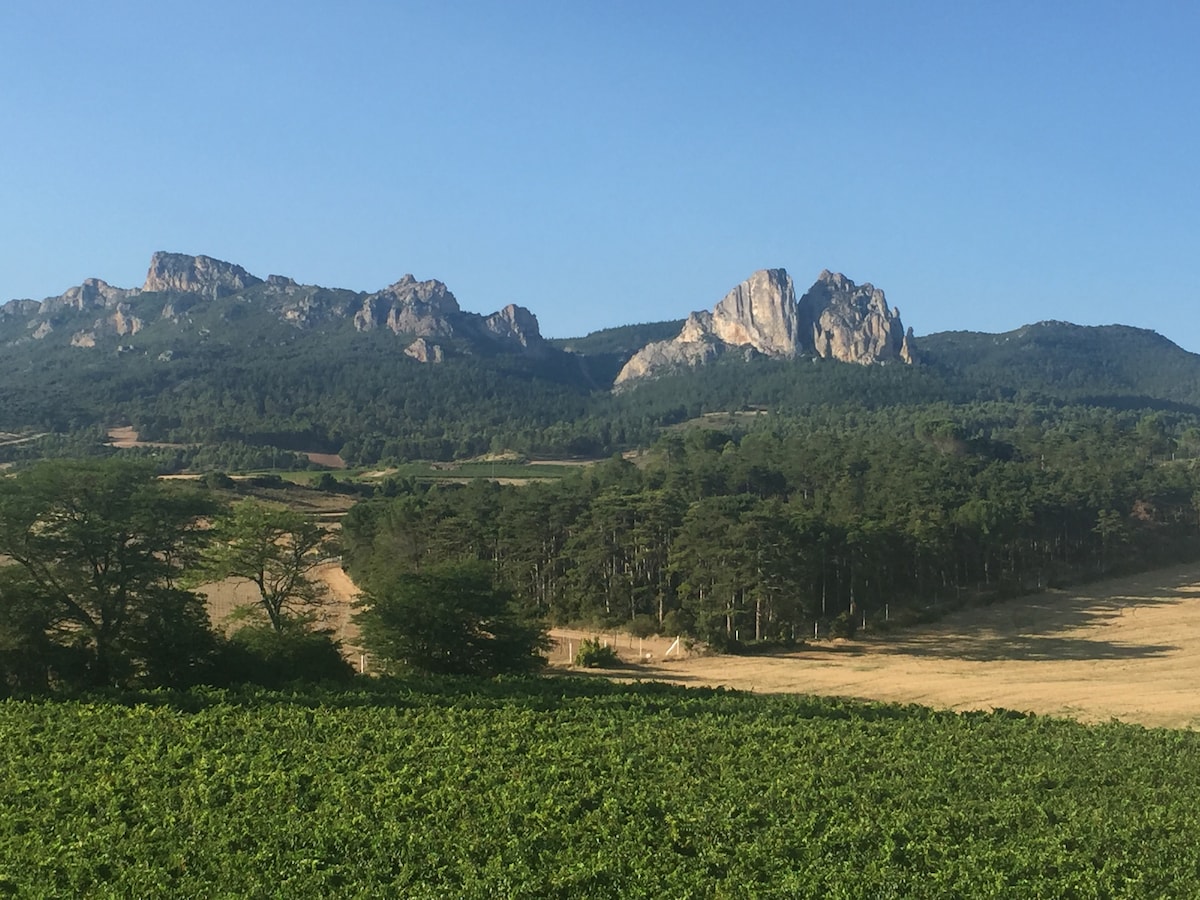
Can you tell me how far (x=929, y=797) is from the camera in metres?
19.2

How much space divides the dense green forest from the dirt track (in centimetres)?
268

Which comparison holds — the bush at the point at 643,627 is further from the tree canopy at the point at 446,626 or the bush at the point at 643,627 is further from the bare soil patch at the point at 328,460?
the bare soil patch at the point at 328,460

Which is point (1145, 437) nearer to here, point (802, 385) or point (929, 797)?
point (802, 385)

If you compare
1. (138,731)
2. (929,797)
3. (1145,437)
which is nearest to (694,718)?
(929,797)

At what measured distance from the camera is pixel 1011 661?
45438mm

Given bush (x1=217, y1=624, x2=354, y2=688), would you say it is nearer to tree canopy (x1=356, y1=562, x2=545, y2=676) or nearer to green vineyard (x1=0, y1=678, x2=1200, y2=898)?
tree canopy (x1=356, y1=562, x2=545, y2=676)

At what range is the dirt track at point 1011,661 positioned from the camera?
35719 millimetres

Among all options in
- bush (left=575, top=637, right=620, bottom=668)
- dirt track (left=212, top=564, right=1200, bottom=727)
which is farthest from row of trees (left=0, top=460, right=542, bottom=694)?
bush (left=575, top=637, right=620, bottom=668)

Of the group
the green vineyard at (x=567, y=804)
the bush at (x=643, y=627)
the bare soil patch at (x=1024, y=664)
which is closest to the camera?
the green vineyard at (x=567, y=804)

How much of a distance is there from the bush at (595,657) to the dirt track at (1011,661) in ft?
2.85

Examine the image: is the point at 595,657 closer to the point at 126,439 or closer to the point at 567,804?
the point at 567,804

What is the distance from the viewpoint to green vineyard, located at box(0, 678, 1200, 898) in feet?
47.7

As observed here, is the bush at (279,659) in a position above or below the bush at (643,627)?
above

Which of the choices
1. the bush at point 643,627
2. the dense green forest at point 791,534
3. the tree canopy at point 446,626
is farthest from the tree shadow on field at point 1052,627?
the tree canopy at point 446,626
